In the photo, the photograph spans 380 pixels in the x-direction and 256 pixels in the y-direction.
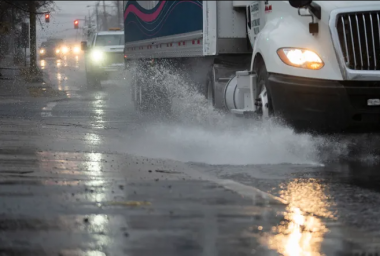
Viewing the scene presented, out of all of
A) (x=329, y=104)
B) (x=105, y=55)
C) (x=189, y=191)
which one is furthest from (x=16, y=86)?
(x=189, y=191)

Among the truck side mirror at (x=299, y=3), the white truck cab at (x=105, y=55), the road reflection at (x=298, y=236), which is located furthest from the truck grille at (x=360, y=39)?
the white truck cab at (x=105, y=55)

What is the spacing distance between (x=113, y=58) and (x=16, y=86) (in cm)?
486

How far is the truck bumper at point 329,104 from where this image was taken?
7.64 metres

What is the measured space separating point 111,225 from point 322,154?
416 cm

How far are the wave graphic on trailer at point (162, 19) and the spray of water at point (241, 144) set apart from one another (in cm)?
218

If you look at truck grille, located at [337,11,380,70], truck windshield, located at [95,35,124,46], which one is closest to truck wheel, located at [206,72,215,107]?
truck grille, located at [337,11,380,70]

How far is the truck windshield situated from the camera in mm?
26375

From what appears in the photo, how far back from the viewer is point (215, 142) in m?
8.93

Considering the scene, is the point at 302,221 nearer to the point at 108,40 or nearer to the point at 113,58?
the point at 113,58

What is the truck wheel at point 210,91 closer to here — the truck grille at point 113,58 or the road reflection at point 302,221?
the road reflection at point 302,221

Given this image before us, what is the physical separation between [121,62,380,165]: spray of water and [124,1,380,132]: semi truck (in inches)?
9.2

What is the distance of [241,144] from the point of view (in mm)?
8609

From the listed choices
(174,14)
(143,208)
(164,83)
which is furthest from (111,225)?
(164,83)

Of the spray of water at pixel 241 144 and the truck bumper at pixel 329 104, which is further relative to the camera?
the spray of water at pixel 241 144
